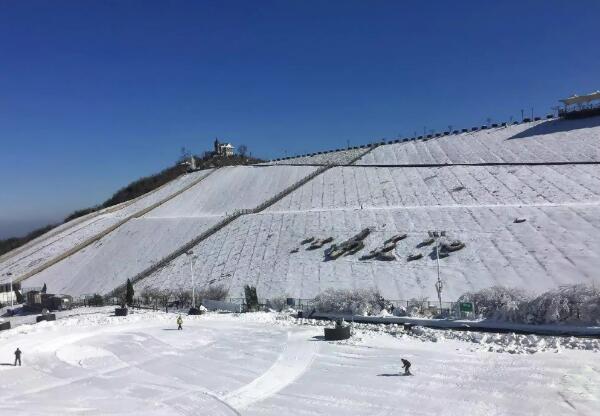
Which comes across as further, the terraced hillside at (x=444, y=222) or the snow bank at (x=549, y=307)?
the terraced hillside at (x=444, y=222)

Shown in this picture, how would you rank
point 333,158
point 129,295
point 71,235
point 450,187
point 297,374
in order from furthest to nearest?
point 333,158
point 71,235
point 450,187
point 129,295
point 297,374

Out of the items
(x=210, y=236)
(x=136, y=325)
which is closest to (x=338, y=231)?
(x=210, y=236)

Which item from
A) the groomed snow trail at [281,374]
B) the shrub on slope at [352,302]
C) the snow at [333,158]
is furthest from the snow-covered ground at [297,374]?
the snow at [333,158]

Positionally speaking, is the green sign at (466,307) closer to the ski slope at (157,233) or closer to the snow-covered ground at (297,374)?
the snow-covered ground at (297,374)

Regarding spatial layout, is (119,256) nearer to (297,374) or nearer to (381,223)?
(381,223)

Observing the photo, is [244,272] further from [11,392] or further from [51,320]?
[11,392]

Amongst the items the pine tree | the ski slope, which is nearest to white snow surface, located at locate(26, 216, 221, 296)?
the ski slope

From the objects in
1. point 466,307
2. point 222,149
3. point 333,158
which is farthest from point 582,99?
point 222,149
